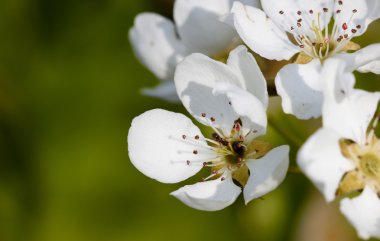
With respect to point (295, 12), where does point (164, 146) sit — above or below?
below

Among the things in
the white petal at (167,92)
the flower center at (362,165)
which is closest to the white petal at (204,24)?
the white petal at (167,92)

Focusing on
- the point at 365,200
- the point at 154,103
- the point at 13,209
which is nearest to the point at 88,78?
the point at 154,103

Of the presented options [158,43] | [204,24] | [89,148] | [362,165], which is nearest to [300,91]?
[362,165]

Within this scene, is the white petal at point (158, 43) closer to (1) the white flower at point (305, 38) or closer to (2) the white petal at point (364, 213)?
(1) the white flower at point (305, 38)

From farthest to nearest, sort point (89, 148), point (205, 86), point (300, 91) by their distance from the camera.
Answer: point (89, 148) < point (205, 86) < point (300, 91)

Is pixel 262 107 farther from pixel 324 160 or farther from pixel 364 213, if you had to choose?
pixel 364 213

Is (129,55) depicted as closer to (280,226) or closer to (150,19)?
(150,19)
